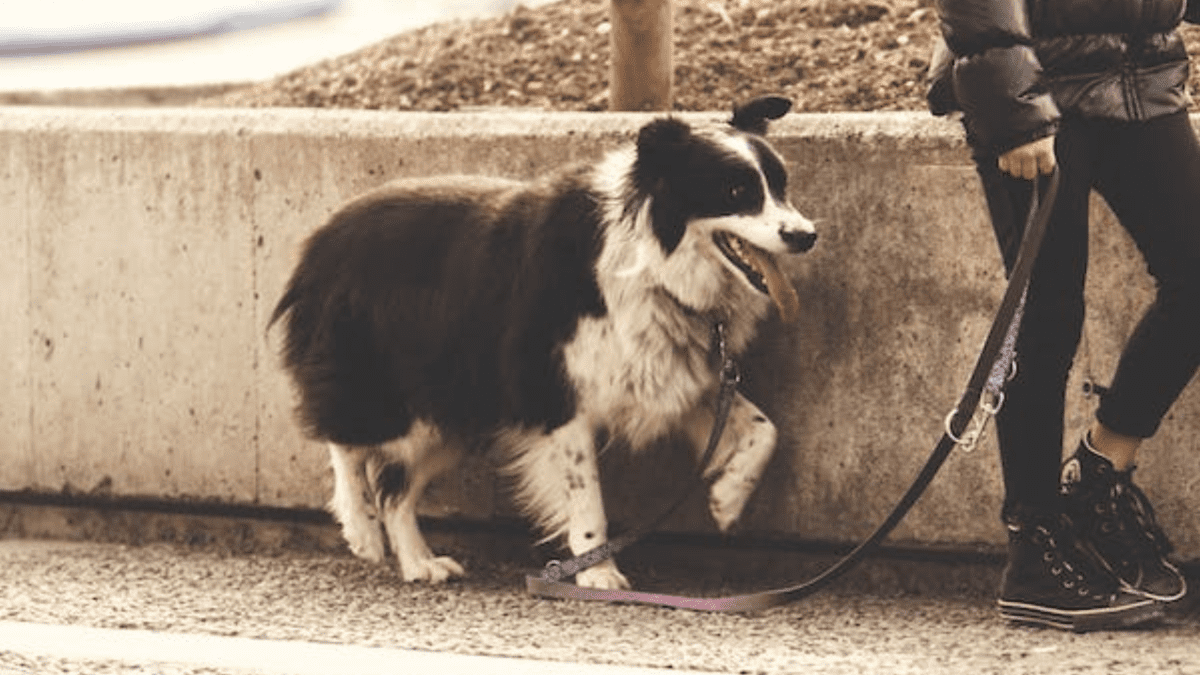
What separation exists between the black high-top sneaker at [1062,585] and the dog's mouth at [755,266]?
2.92 feet

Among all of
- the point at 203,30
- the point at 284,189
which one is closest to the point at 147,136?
the point at 284,189

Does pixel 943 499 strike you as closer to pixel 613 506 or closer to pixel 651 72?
pixel 613 506

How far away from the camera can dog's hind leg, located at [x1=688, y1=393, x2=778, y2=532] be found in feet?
23.4

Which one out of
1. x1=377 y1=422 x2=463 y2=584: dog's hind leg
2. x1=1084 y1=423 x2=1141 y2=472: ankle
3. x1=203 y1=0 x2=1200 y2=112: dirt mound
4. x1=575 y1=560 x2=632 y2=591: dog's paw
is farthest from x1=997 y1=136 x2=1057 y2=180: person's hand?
x1=377 y1=422 x2=463 y2=584: dog's hind leg

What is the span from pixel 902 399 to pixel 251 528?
206 cm

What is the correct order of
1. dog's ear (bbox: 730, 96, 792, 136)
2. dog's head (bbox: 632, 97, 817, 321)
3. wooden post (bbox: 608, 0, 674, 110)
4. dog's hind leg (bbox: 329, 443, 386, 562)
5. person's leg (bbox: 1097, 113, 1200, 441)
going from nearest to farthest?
person's leg (bbox: 1097, 113, 1200, 441), dog's head (bbox: 632, 97, 817, 321), dog's ear (bbox: 730, 96, 792, 136), dog's hind leg (bbox: 329, 443, 386, 562), wooden post (bbox: 608, 0, 674, 110)

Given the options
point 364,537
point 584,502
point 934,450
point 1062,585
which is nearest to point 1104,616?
point 1062,585

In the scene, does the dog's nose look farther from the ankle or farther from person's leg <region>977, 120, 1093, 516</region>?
the ankle

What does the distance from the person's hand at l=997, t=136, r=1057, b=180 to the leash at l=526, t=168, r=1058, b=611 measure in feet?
0.15

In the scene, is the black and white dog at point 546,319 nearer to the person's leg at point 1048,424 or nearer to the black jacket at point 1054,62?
the person's leg at point 1048,424

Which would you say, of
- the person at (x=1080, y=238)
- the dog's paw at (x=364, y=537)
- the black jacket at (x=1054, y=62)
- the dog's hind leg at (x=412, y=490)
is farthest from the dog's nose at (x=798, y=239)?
the dog's paw at (x=364, y=537)

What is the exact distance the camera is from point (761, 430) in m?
7.15

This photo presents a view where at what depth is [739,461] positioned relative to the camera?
7.16 meters

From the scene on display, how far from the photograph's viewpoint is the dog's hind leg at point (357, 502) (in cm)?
754
